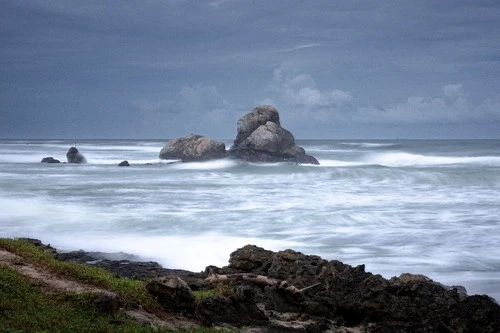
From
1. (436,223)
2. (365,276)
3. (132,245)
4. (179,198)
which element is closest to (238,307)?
(365,276)

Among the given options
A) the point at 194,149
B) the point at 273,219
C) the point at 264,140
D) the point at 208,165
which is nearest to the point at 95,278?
the point at 273,219

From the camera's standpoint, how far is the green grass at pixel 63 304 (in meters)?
10.4

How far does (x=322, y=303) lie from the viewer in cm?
1348

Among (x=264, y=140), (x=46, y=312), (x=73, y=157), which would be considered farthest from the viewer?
(x=73, y=157)

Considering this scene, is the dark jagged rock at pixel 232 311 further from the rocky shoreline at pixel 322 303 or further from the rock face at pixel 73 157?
the rock face at pixel 73 157

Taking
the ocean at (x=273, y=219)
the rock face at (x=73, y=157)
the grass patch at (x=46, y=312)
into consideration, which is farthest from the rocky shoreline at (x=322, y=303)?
the rock face at (x=73, y=157)

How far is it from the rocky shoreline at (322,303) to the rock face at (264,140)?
177ft

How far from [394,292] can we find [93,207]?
2323 centimetres

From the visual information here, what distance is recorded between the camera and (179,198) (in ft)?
129

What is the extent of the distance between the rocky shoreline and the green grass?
652mm

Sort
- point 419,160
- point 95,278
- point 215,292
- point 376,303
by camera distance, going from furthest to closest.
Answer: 1. point 419,160
2. point 215,292
3. point 95,278
4. point 376,303

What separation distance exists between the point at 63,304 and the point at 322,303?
5113 millimetres

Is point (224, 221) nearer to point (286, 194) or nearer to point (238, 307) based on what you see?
point (286, 194)

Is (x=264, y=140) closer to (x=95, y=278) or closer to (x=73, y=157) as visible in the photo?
(x=73, y=157)
